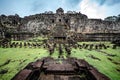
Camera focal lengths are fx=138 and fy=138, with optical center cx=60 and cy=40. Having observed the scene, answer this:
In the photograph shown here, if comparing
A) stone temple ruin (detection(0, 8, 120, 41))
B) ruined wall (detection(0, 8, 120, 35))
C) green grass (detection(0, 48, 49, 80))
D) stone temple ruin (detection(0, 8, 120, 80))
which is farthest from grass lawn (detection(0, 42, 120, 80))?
ruined wall (detection(0, 8, 120, 35))

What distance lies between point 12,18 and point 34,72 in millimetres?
42116

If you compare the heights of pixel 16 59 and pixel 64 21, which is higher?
pixel 64 21

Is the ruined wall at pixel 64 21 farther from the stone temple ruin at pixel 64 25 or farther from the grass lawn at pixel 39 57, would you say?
the grass lawn at pixel 39 57

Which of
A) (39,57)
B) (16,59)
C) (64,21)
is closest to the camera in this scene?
(16,59)

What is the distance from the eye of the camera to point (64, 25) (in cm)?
3048

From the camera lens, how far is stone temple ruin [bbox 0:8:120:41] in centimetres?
2958

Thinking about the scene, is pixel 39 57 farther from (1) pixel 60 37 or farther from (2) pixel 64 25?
(2) pixel 64 25

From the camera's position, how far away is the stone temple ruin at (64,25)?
29578 millimetres

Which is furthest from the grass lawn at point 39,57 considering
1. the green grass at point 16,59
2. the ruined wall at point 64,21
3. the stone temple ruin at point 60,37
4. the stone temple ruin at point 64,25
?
the ruined wall at point 64,21

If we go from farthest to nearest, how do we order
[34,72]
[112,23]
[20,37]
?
[112,23]
[20,37]
[34,72]

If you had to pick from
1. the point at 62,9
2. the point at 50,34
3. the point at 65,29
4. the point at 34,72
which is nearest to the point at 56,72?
the point at 34,72

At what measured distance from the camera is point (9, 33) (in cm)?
2927

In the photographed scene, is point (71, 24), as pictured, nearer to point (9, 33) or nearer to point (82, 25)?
point (82, 25)

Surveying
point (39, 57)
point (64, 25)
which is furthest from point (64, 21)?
point (39, 57)
